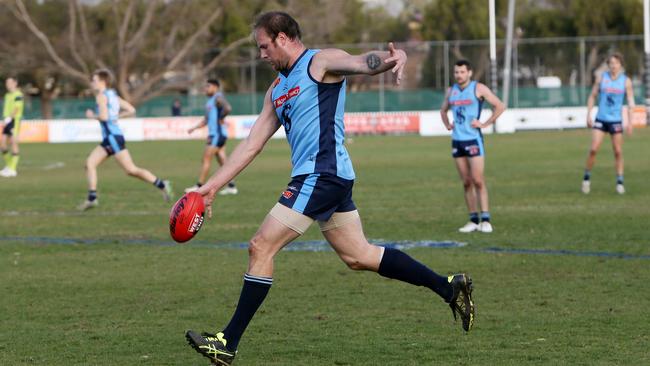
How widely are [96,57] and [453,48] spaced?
774 inches

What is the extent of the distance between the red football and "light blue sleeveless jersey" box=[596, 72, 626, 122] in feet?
41.5

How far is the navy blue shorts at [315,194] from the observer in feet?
22.5

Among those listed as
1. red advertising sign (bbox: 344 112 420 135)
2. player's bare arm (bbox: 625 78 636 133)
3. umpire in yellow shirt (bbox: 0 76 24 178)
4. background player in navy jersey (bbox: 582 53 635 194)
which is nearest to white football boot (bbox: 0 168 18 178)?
umpire in yellow shirt (bbox: 0 76 24 178)

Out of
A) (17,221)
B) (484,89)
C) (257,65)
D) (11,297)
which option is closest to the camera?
(11,297)

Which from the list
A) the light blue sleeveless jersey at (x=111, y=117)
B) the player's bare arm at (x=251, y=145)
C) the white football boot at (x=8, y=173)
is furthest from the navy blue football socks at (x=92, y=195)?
the player's bare arm at (x=251, y=145)

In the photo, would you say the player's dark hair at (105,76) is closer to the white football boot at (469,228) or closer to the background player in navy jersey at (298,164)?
the white football boot at (469,228)

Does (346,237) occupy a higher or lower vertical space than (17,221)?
higher

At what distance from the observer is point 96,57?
2414 inches

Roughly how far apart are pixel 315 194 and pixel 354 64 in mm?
833

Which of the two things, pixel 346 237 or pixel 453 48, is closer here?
pixel 346 237

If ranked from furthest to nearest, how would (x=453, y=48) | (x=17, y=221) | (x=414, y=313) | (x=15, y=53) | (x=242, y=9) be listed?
1. (x=242, y=9)
2. (x=15, y=53)
3. (x=453, y=48)
4. (x=17, y=221)
5. (x=414, y=313)

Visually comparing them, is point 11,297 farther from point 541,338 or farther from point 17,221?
point 17,221

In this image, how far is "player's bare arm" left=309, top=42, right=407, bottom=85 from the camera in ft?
21.1

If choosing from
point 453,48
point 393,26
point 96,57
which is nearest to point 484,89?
point 453,48
